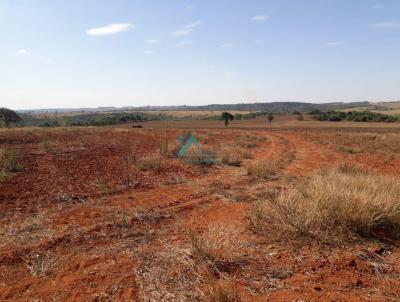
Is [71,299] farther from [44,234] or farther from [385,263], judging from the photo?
[385,263]

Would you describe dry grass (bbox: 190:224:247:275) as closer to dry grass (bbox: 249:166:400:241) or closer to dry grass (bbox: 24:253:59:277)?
dry grass (bbox: 249:166:400:241)

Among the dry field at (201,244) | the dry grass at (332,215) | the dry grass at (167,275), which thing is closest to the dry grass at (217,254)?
the dry field at (201,244)

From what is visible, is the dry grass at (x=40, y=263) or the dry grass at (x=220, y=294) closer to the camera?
the dry grass at (x=220, y=294)

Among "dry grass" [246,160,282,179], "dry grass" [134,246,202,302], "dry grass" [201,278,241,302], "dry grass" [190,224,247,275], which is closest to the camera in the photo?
"dry grass" [201,278,241,302]

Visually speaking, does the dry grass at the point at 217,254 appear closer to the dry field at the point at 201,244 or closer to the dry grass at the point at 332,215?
the dry field at the point at 201,244

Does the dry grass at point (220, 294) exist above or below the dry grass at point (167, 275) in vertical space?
above

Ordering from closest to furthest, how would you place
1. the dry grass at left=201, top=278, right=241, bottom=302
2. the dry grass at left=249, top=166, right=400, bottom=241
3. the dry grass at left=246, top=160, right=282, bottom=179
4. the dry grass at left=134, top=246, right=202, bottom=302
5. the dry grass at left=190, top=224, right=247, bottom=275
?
the dry grass at left=201, top=278, right=241, bottom=302
the dry grass at left=134, top=246, right=202, bottom=302
the dry grass at left=190, top=224, right=247, bottom=275
the dry grass at left=249, top=166, right=400, bottom=241
the dry grass at left=246, top=160, right=282, bottom=179

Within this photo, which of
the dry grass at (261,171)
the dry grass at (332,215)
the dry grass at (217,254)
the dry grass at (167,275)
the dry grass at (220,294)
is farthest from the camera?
the dry grass at (261,171)

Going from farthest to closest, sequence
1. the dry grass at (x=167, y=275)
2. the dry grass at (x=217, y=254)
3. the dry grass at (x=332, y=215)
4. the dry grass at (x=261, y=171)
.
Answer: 1. the dry grass at (x=261, y=171)
2. the dry grass at (x=332, y=215)
3. the dry grass at (x=217, y=254)
4. the dry grass at (x=167, y=275)

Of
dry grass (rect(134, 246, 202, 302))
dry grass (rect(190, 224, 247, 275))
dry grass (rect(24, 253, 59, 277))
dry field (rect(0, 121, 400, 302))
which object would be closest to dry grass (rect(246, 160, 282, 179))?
dry field (rect(0, 121, 400, 302))

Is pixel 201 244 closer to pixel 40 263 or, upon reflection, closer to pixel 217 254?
pixel 217 254

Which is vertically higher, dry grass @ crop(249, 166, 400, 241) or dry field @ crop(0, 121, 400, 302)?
dry grass @ crop(249, 166, 400, 241)

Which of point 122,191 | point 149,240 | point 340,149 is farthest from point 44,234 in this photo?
point 340,149

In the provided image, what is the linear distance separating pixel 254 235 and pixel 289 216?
23.9 inches
